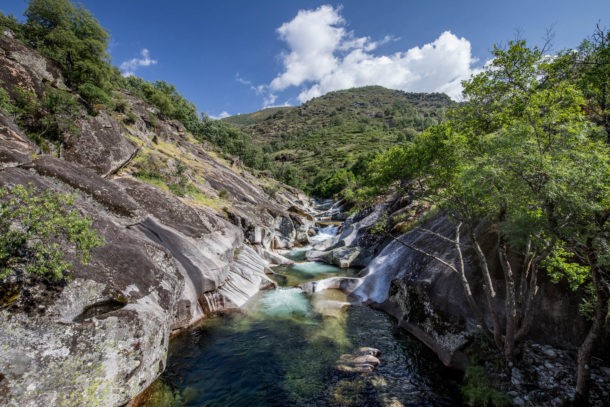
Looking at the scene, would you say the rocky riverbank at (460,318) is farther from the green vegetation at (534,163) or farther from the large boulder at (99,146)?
the large boulder at (99,146)

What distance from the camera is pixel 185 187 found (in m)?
33.4

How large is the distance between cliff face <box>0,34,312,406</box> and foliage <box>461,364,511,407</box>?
43.1 ft

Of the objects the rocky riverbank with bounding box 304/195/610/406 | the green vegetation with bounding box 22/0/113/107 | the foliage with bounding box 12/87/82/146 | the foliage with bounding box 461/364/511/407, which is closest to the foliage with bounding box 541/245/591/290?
the rocky riverbank with bounding box 304/195/610/406

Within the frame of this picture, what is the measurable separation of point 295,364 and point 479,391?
8149 millimetres

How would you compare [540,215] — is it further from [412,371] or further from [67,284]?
[67,284]

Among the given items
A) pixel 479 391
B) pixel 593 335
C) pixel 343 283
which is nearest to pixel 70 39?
pixel 343 283

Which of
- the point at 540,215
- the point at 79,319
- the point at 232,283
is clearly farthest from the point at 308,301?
the point at 540,215

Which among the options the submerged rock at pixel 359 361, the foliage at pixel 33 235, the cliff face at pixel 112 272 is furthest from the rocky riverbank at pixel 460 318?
the foliage at pixel 33 235

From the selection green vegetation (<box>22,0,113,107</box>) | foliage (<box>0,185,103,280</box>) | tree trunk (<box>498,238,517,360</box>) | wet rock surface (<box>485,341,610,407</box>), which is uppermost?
green vegetation (<box>22,0,113,107</box>)

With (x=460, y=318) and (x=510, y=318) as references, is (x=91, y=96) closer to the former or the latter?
(x=460, y=318)

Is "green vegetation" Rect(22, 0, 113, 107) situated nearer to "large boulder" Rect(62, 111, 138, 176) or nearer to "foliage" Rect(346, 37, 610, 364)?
"large boulder" Rect(62, 111, 138, 176)

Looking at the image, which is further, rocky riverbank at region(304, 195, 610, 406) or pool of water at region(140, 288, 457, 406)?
pool of water at region(140, 288, 457, 406)

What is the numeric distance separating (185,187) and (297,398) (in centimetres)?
2768

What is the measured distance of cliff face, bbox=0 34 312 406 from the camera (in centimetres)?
870
